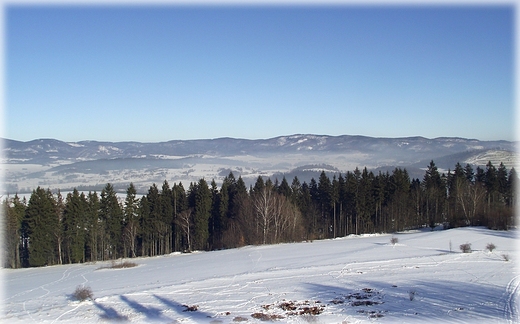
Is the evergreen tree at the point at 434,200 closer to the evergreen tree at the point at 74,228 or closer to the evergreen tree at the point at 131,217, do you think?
the evergreen tree at the point at 131,217

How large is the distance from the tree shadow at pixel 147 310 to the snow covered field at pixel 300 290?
5 cm

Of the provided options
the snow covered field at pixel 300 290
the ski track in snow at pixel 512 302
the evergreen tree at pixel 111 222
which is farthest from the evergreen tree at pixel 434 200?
the ski track in snow at pixel 512 302

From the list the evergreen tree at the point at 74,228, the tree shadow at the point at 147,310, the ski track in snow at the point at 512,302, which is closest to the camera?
the ski track in snow at the point at 512,302

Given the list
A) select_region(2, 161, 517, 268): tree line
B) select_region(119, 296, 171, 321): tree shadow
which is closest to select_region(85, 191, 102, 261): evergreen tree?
select_region(2, 161, 517, 268): tree line

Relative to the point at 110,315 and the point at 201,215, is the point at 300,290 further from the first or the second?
the point at 201,215

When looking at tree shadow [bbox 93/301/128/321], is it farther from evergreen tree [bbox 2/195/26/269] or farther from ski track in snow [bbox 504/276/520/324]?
evergreen tree [bbox 2/195/26/269]

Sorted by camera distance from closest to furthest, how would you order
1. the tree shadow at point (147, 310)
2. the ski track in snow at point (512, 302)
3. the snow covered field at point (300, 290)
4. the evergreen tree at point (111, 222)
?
the ski track in snow at point (512, 302) < the snow covered field at point (300, 290) < the tree shadow at point (147, 310) < the evergreen tree at point (111, 222)

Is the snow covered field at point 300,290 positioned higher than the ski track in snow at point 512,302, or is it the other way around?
the ski track in snow at point 512,302

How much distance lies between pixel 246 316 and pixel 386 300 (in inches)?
198

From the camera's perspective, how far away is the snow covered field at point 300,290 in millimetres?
13570

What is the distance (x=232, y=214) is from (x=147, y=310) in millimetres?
33019

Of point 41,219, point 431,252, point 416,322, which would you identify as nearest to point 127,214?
point 41,219

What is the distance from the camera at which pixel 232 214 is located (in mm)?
48594

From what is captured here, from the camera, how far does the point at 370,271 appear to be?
20.9 meters
